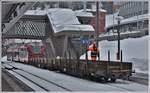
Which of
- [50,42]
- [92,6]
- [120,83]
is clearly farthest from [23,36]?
[120,83]

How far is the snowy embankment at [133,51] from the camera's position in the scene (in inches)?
460

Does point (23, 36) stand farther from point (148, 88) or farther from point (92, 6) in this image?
point (148, 88)

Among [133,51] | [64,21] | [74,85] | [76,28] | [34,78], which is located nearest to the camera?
[74,85]

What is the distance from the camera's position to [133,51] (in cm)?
1367

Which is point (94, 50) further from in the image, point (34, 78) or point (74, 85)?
point (34, 78)

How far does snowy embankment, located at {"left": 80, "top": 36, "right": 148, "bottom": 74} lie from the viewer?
11.7 metres

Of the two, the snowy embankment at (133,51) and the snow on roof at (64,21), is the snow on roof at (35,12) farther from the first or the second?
the snowy embankment at (133,51)

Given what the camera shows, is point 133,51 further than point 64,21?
Yes

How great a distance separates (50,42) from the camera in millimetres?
11008

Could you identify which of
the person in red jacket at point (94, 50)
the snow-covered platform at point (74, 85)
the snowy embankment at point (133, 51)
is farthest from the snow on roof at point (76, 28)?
the snow-covered platform at point (74, 85)

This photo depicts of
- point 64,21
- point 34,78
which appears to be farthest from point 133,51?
point 34,78

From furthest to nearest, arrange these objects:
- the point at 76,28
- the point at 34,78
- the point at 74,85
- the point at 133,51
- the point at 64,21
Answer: the point at 133,51 → the point at 34,78 → the point at 64,21 → the point at 76,28 → the point at 74,85

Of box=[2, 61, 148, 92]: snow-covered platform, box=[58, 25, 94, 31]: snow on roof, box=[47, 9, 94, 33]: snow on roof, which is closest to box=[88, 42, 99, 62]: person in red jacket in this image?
box=[47, 9, 94, 33]: snow on roof

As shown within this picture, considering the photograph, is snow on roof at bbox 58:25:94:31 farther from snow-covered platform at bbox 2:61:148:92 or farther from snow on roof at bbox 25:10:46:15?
snow-covered platform at bbox 2:61:148:92
